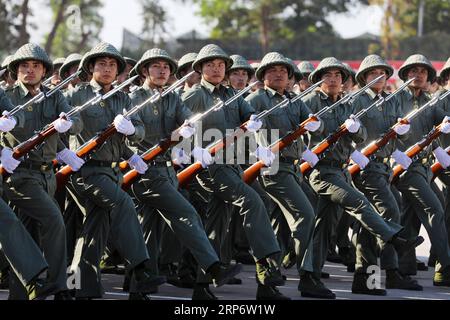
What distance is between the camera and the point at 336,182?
10.8m

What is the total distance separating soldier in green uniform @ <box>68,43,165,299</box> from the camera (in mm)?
9570

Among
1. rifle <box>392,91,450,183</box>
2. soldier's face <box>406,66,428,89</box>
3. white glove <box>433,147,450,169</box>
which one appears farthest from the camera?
soldier's face <box>406,66,428,89</box>

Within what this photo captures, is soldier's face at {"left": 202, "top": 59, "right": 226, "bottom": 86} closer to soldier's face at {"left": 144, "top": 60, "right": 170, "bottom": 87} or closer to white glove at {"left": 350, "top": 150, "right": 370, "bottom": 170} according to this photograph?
soldier's face at {"left": 144, "top": 60, "right": 170, "bottom": 87}

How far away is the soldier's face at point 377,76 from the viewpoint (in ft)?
37.8

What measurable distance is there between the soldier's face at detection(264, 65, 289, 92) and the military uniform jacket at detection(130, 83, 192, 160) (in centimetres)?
94

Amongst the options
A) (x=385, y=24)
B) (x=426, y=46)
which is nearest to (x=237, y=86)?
(x=426, y=46)

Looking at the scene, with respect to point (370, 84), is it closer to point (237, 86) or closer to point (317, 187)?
point (317, 187)

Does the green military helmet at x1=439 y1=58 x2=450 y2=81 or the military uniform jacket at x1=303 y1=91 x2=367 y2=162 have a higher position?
the green military helmet at x1=439 y1=58 x2=450 y2=81

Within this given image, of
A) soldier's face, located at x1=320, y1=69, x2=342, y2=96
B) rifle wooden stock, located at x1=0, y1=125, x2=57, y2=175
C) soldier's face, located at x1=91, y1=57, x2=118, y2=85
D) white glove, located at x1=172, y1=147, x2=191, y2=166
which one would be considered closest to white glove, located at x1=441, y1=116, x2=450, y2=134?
soldier's face, located at x1=320, y1=69, x2=342, y2=96

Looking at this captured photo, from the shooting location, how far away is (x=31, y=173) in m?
9.27

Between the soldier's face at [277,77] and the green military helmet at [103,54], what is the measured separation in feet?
4.48

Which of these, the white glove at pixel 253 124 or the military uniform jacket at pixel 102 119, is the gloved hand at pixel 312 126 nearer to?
the white glove at pixel 253 124

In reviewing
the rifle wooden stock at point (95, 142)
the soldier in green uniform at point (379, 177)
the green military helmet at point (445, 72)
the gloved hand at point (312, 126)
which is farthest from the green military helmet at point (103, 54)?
the green military helmet at point (445, 72)

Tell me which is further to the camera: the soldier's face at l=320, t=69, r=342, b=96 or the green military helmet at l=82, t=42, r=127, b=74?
the soldier's face at l=320, t=69, r=342, b=96
